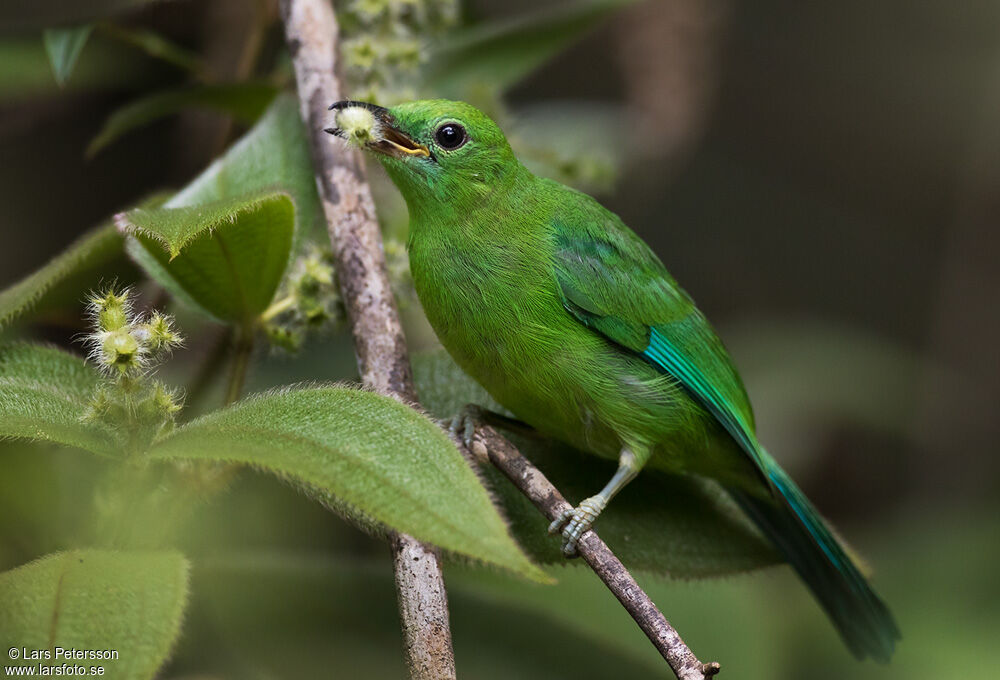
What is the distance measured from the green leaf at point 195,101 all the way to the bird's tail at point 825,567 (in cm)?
170

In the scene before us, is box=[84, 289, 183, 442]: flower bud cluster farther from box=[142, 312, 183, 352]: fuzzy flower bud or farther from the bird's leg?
the bird's leg

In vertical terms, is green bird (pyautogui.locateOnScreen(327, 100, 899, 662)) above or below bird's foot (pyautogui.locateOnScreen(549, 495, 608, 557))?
above

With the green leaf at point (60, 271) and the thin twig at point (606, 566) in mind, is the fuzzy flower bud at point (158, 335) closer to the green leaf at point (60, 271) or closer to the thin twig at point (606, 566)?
the green leaf at point (60, 271)

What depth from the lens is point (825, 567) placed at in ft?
8.29

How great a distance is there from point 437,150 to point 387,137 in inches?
4.7

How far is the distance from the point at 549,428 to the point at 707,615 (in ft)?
2.77

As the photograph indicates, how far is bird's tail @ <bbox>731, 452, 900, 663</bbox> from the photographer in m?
2.40

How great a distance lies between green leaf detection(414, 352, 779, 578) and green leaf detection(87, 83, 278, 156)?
93 cm

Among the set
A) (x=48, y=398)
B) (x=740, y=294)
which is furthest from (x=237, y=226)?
(x=740, y=294)

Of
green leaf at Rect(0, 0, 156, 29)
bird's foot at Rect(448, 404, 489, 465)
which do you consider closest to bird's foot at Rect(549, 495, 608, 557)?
bird's foot at Rect(448, 404, 489, 465)

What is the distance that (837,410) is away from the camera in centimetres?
404

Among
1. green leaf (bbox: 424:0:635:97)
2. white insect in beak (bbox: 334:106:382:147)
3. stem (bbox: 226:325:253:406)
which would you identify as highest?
green leaf (bbox: 424:0:635:97)

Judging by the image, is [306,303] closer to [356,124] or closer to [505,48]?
[356,124]

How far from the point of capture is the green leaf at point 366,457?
1259mm
